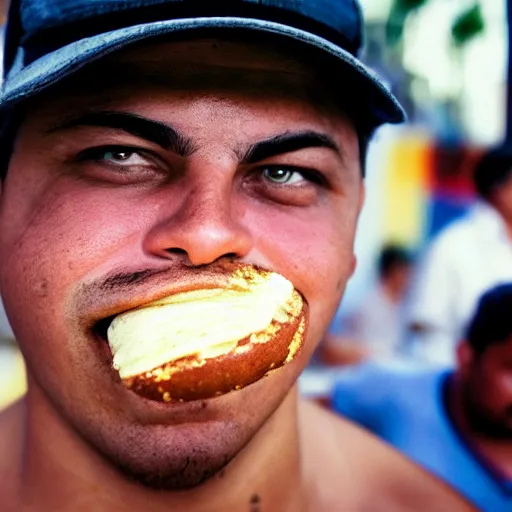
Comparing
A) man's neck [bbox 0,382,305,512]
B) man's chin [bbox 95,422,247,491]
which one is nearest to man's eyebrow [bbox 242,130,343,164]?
man's chin [bbox 95,422,247,491]

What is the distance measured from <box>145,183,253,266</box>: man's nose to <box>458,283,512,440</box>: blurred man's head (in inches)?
67.9

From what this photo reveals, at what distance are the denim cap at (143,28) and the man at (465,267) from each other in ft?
7.53

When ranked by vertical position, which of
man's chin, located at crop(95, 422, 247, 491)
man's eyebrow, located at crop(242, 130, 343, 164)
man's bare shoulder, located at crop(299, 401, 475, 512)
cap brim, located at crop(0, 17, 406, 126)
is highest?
cap brim, located at crop(0, 17, 406, 126)

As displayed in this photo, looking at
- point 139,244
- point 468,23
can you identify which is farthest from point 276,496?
point 468,23

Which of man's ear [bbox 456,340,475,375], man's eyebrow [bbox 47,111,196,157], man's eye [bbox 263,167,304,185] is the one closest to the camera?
man's eyebrow [bbox 47,111,196,157]

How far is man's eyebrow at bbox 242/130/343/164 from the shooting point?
44.9 inches

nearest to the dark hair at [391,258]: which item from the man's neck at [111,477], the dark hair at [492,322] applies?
the dark hair at [492,322]

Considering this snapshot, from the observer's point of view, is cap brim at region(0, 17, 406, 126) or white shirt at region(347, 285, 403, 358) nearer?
cap brim at region(0, 17, 406, 126)

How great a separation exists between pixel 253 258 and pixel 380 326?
3093 millimetres

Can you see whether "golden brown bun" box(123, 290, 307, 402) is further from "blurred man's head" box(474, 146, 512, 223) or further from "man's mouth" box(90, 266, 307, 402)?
"blurred man's head" box(474, 146, 512, 223)

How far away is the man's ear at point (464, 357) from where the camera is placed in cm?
258

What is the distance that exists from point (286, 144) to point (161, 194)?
0.28m

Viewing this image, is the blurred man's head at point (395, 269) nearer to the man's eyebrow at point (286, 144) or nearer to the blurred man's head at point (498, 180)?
the blurred man's head at point (498, 180)

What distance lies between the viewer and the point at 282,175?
1.24 m
